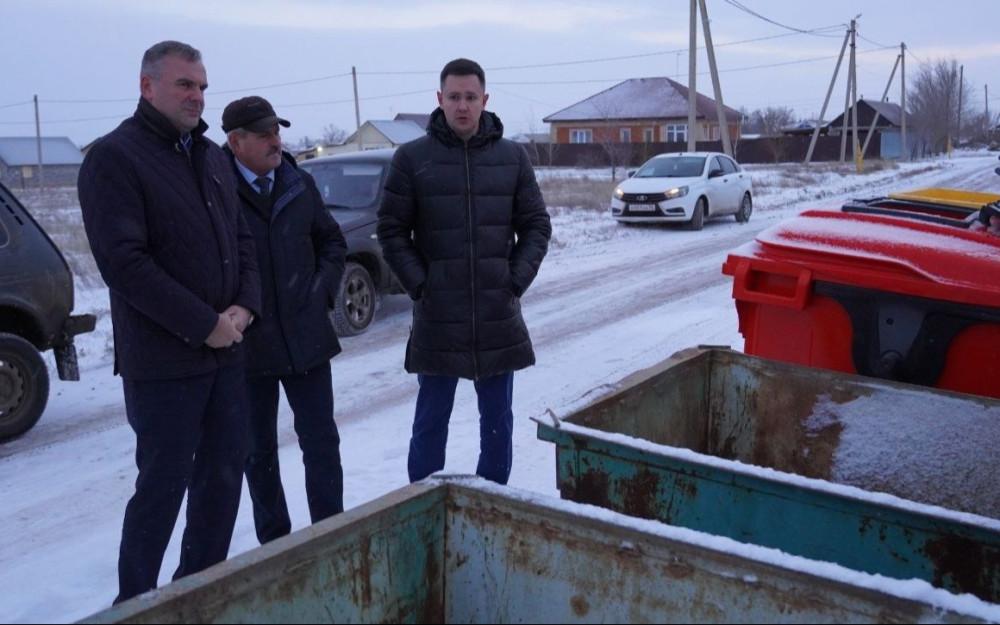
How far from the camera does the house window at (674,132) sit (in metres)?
65.8

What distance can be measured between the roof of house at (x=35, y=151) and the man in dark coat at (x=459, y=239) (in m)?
83.6

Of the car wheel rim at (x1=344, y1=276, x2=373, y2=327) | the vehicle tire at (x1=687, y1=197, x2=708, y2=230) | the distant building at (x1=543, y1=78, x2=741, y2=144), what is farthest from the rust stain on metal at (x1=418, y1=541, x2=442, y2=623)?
the distant building at (x1=543, y1=78, x2=741, y2=144)

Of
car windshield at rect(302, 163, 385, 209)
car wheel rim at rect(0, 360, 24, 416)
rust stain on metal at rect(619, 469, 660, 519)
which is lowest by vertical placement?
car wheel rim at rect(0, 360, 24, 416)

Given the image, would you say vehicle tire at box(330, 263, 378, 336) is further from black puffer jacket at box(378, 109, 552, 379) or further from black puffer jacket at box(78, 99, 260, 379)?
black puffer jacket at box(78, 99, 260, 379)

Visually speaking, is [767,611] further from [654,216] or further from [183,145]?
[654,216]

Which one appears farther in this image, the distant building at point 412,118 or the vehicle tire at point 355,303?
the distant building at point 412,118

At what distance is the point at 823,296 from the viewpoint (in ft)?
12.5

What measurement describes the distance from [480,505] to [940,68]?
342 ft

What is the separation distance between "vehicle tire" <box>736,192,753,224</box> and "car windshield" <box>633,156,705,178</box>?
5.19 feet

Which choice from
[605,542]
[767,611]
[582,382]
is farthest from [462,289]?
[582,382]

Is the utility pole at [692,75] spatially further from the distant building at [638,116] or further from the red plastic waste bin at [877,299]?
the distant building at [638,116]

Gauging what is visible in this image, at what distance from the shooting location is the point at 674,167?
1841 centimetres

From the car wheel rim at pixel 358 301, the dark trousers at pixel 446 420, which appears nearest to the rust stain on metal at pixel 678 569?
the dark trousers at pixel 446 420

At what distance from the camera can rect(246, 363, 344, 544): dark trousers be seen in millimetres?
3879
